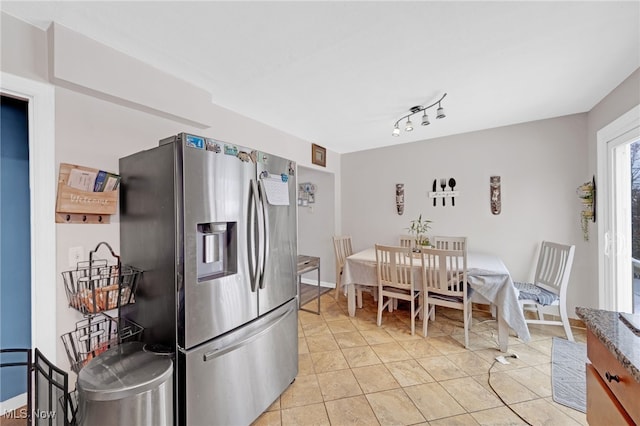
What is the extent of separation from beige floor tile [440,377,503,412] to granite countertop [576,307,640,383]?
1065 mm

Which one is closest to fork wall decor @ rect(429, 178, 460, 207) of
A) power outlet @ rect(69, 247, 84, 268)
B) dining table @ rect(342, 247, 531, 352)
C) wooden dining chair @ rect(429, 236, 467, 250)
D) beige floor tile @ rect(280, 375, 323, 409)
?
wooden dining chair @ rect(429, 236, 467, 250)

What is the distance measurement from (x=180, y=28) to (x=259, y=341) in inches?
74.4

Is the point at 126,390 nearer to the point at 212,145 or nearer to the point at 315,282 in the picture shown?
the point at 212,145

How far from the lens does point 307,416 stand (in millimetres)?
1681

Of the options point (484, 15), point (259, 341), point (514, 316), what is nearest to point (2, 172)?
point (259, 341)

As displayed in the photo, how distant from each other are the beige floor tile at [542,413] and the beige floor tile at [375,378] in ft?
2.62

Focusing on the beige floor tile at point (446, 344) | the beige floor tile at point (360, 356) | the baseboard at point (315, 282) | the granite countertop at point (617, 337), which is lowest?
the beige floor tile at point (360, 356)

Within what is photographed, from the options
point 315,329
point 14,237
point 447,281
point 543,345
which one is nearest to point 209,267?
point 14,237

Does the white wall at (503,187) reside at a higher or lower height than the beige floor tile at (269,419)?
higher

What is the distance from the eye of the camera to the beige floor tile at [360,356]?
7.41 ft

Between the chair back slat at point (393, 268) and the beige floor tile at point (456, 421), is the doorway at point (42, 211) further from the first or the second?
the chair back slat at point (393, 268)

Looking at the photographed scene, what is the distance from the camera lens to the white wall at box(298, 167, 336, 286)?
14.7 feet

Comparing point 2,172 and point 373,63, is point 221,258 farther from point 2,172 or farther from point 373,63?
point 373,63

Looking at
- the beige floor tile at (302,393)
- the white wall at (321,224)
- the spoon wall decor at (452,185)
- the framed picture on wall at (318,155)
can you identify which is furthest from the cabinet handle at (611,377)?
the white wall at (321,224)
